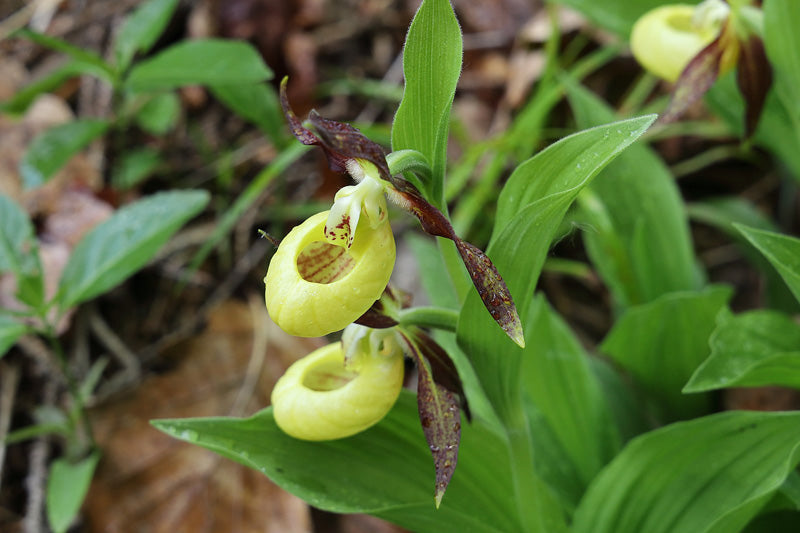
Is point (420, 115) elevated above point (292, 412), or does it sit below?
above

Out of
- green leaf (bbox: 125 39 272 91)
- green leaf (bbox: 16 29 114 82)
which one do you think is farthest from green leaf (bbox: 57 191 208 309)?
green leaf (bbox: 16 29 114 82)

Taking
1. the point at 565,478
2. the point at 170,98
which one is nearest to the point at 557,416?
the point at 565,478

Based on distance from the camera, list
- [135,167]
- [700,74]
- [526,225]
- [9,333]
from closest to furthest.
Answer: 1. [526,225]
2. [9,333]
3. [700,74]
4. [135,167]

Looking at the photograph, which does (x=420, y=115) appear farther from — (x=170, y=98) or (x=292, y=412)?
(x=170, y=98)

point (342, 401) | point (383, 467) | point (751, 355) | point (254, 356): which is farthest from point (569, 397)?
point (254, 356)

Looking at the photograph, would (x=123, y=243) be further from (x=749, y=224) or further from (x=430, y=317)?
(x=749, y=224)

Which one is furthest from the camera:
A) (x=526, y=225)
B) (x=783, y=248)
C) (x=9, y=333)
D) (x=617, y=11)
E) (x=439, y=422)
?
(x=617, y=11)
